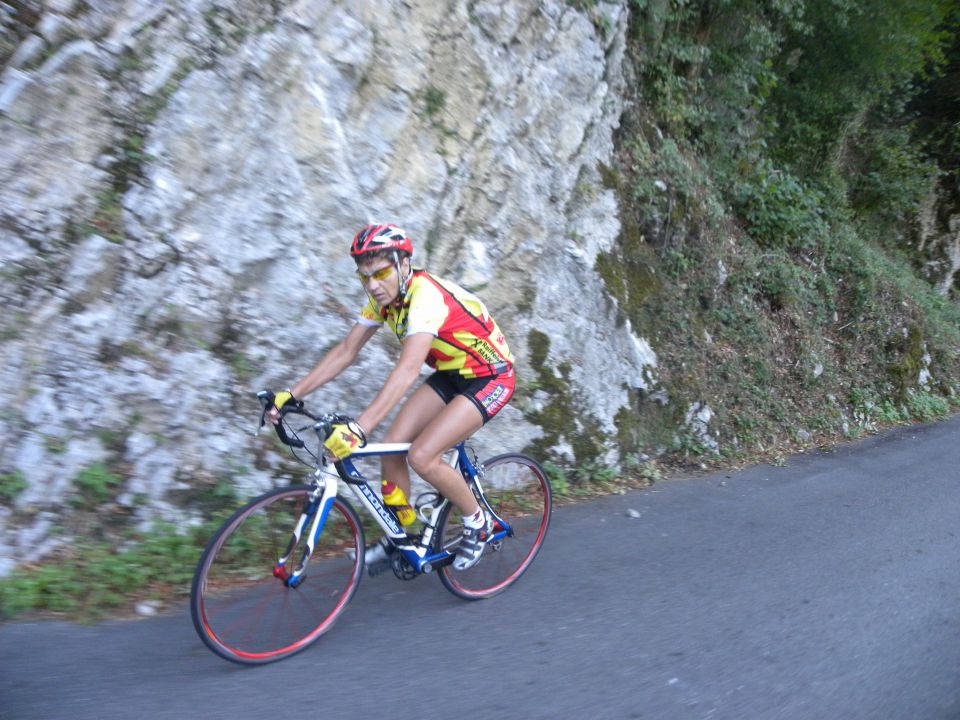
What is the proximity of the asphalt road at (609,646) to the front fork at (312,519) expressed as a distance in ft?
1.45

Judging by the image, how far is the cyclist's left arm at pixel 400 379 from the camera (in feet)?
11.2

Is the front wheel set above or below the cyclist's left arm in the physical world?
below

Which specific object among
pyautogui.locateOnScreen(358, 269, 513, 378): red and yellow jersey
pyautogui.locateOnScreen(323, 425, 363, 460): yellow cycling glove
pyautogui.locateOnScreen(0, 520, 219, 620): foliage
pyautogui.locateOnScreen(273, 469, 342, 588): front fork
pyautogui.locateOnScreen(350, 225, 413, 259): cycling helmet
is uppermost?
pyautogui.locateOnScreen(350, 225, 413, 259): cycling helmet

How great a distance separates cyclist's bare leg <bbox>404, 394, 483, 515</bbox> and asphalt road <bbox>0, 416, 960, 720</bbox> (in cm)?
70

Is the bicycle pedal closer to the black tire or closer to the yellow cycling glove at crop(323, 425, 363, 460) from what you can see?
the black tire

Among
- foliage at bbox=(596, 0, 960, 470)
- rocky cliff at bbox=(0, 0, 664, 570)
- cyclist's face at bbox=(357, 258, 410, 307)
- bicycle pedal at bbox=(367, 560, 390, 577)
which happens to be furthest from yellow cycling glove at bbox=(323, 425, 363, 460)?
foliage at bbox=(596, 0, 960, 470)

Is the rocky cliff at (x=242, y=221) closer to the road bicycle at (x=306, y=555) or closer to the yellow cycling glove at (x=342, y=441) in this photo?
the road bicycle at (x=306, y=555)

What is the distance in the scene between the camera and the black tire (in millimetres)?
3301

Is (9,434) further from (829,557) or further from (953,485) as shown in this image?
(953,485)

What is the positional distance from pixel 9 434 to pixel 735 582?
Answer: 14.9 ft

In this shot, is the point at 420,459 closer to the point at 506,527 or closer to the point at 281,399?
the point at 281,399

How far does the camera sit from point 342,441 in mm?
3273

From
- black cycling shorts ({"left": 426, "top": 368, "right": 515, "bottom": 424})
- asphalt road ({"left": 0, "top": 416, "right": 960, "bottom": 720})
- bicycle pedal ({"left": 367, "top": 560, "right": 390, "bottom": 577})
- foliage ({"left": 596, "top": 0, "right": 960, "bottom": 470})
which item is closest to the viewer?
asphalt road ({"left": 0, "top": 416, "right": 960, "bottom": 720})

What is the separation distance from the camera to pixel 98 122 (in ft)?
15.3
